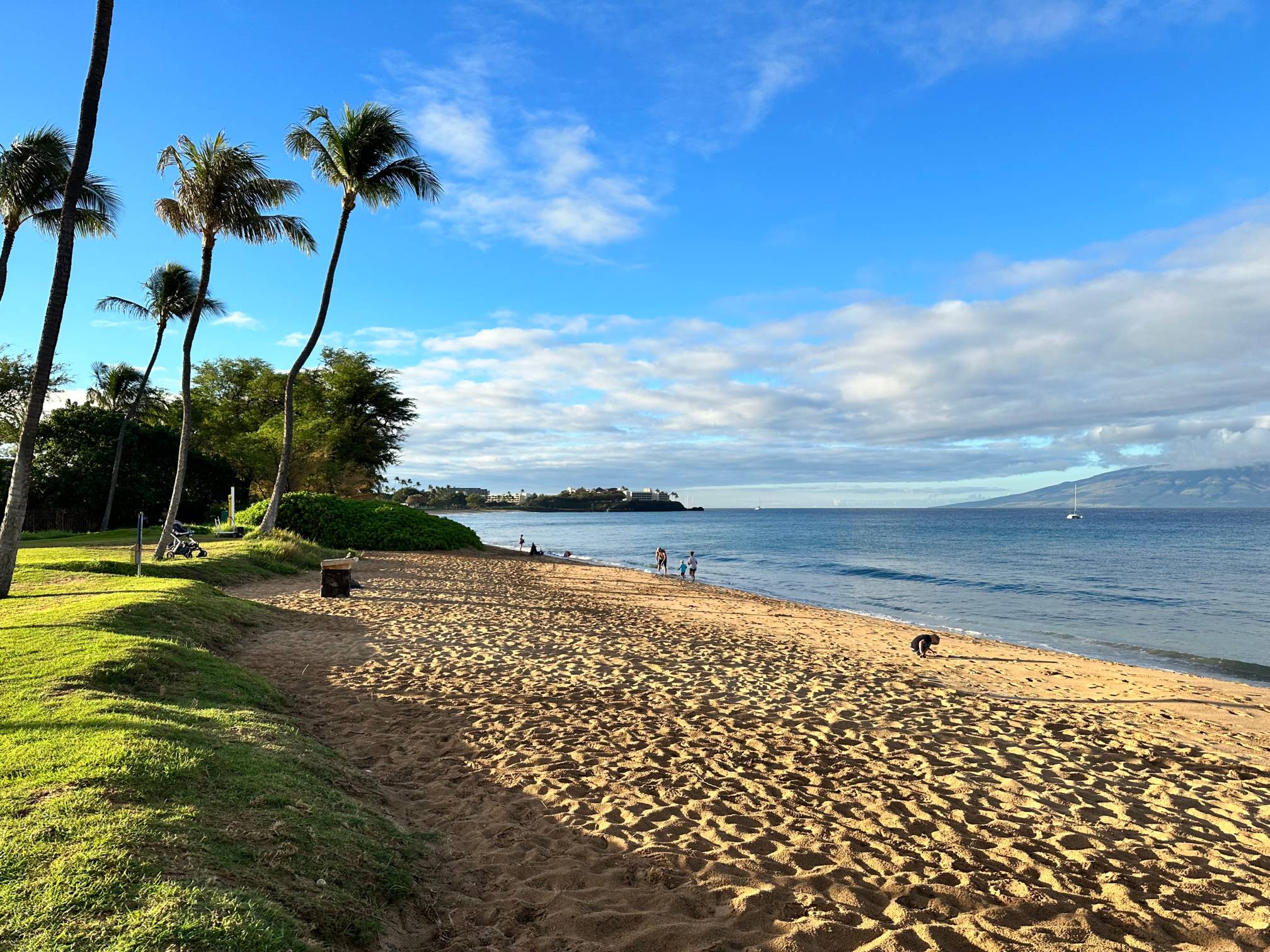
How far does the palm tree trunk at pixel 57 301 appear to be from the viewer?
10.4 metres

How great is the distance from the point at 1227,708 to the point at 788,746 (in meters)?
8.24

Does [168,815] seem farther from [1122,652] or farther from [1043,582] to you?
Answer: [1043,582]

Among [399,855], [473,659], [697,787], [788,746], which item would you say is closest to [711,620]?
[473,659]

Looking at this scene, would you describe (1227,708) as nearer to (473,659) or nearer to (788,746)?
(788,746)

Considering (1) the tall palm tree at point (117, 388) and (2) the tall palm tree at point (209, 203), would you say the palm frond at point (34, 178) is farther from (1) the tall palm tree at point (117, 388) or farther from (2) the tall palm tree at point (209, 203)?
(1) the tall palm tree at point (117, 388)

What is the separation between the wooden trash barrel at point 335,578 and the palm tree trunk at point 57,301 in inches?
217

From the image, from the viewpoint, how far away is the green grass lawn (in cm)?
274

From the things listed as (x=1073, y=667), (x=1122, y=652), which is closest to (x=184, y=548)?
(x=1073, y=667)

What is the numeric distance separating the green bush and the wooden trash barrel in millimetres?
13690

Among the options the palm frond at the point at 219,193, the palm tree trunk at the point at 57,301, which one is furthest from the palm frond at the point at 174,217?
the palm tree trunk at the point at 57,301

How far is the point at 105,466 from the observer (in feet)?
104

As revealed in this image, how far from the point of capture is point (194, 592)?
11.5 meters

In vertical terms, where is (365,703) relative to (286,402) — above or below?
below

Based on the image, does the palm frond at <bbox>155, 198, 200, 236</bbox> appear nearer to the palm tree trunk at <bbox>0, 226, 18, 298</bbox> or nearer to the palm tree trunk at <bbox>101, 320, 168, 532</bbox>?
the palm tree trunk at <bbox>0, 226, 18, 298</bbox>
